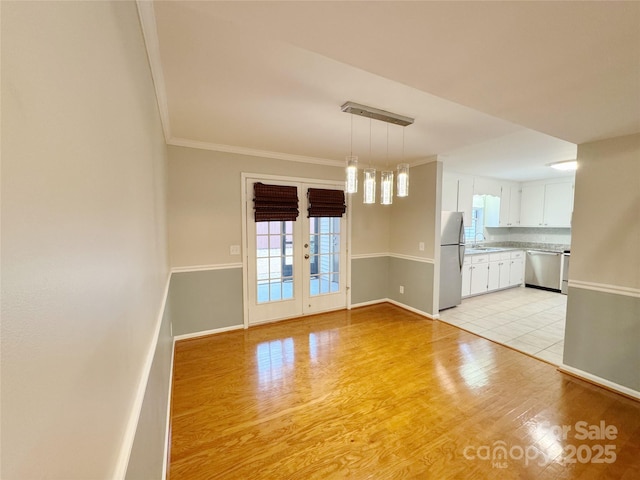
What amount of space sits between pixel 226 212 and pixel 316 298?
71.1 inches

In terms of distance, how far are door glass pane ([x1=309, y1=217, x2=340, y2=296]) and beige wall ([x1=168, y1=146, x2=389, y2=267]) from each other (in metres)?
0.86

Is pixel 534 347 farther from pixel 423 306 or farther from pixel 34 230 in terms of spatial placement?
pixel 34 230

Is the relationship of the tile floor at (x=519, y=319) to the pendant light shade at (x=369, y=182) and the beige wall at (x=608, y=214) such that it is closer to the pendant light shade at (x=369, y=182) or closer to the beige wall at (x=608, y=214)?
the beige wall at (x=608, y=214)

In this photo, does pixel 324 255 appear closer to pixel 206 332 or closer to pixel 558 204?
pixel 206 332

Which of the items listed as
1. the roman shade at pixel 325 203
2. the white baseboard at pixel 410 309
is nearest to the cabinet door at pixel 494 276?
the white baseboard at pixel 410 309

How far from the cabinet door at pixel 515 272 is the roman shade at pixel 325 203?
401 cm

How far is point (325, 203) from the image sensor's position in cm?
397

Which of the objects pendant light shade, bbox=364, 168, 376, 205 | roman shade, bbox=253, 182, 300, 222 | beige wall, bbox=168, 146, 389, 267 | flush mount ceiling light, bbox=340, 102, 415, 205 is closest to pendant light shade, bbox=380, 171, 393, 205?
flush mount ceiling light, bbox=340, 102, 415, 205

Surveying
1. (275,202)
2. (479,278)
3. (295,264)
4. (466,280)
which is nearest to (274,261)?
(295,264)

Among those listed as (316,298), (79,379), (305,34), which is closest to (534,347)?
(316,298)

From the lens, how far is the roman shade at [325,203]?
12.7ft

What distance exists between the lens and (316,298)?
4125 millimetres

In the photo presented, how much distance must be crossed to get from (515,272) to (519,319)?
217 cm

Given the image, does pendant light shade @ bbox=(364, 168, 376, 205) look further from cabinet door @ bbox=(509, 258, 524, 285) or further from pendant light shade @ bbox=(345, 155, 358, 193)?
cabinet door @ bbox=(509, 258, 524, 285)
